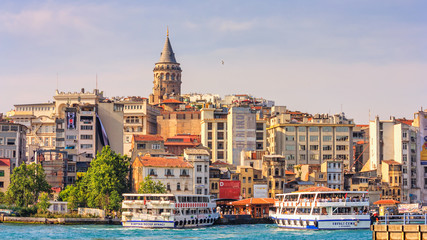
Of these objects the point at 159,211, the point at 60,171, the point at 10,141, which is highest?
the point at 10,141

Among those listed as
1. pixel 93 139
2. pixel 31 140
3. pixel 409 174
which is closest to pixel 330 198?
pixel 409 174

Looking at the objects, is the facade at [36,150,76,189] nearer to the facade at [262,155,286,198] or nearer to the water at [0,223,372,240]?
the water at [0,223,372,240]

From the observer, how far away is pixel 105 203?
11144cm

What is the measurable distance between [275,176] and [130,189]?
2156 cm

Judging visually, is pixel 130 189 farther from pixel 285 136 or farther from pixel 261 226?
pixel 285 136

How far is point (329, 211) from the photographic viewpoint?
9325cm

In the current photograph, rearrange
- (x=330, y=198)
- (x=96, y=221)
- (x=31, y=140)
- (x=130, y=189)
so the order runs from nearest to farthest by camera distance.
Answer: (x=330, y=198), (x=96, y=221), (x=130, y=189), (x=31, y=140)

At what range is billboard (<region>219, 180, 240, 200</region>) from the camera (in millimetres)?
119688

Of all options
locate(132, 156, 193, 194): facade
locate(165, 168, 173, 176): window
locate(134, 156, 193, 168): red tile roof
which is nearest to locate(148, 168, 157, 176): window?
locate(132, 156, 193, 194): facade

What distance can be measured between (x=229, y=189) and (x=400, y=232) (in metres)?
80.0

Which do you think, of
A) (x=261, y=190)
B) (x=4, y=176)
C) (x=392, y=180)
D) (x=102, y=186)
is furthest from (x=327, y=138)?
(x=4, y=176)

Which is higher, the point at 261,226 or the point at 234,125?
the point at 234,125

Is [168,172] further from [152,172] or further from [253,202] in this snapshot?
[253,202]

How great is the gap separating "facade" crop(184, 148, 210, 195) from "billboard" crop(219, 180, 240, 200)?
10.7 ft
